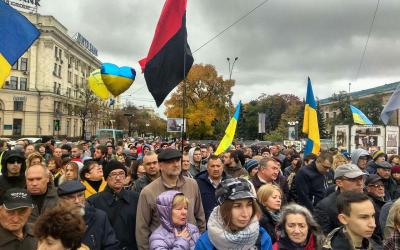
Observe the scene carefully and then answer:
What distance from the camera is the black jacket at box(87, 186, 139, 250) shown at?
13.2 feet

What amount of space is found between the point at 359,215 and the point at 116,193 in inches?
98.6

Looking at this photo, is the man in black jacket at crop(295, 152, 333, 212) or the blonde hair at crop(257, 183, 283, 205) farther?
the man in black jacket at crop(295, 152, 333, 212)

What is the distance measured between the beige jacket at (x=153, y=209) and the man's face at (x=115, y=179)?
0.46m

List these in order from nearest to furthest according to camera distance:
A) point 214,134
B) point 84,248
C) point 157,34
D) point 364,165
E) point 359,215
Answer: point 84,248, point 359,215, point 157,34, point 364,165, point 214,134

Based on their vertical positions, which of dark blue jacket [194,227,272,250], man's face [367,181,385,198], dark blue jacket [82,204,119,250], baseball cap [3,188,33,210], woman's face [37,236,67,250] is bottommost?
dark blue jacket [82,204,119,250]

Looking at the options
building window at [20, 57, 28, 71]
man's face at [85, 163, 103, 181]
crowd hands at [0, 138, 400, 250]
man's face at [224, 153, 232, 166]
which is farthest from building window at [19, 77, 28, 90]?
man's face at [85, 163, 103, 181]

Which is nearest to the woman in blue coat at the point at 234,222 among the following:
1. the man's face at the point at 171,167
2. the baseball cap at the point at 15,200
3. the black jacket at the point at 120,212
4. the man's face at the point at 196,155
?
the man's face at the point at 171,167

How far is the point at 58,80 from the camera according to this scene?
6862cm

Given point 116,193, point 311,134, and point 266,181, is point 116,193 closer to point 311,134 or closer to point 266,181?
point 266,181

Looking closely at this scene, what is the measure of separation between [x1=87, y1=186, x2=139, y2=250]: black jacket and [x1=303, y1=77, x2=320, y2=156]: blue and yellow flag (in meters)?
5.32

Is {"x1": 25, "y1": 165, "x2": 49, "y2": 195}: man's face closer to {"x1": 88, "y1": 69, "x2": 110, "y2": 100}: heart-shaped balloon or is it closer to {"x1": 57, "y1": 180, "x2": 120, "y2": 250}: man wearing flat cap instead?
{"x1": 57, "y1": 180, "x2": 120, "y2": 250}: man wearing flat cap

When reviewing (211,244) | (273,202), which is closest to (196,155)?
(273,202)

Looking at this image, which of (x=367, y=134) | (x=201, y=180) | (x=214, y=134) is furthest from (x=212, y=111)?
(x=201, y=180)

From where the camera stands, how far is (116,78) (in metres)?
11.0
